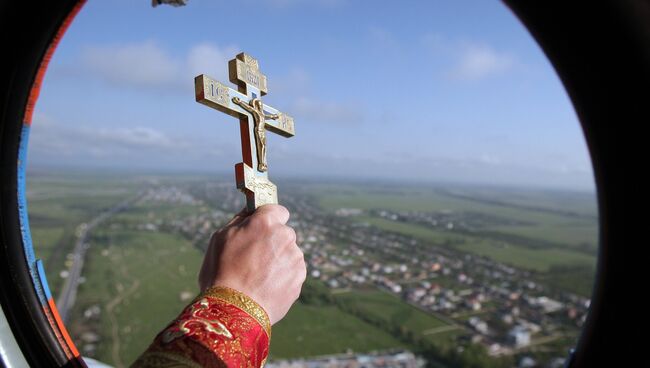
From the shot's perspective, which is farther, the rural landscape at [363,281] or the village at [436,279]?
the village at [436,279]

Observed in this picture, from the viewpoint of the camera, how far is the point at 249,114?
4.48 ft

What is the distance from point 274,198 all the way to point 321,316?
17645mm

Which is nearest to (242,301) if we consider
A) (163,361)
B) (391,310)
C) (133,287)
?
(163,361)

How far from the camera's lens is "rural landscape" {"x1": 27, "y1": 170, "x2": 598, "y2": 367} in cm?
1573

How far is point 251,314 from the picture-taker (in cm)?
81

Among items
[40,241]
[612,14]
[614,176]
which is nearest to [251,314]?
[614,176]

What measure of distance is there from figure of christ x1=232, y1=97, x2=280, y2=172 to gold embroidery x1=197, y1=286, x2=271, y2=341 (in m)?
0.53

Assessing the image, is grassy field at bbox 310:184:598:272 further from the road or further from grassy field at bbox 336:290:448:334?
the road

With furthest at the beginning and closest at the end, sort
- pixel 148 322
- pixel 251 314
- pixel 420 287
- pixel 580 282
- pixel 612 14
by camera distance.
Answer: pixel 580 282, pixel 420 287, pixel 148 322, pixel 251 314, pixel 612 14

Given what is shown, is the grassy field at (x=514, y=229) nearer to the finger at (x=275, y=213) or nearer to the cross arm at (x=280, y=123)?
the cross arm at (x=280, y=123)

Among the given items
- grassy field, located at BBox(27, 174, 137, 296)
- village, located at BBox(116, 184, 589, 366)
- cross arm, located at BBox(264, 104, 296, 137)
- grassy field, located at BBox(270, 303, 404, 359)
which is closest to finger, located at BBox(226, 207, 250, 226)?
cross arm, located at BBox(264, 104, 296, 137)

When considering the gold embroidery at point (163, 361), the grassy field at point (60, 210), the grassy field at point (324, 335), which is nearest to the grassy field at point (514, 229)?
the grassy field at point (324, 335)

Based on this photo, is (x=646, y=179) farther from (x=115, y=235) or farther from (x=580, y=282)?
(x=115, y=235)

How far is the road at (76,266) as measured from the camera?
19.1m
